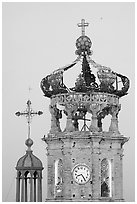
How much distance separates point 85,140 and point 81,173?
168 cm

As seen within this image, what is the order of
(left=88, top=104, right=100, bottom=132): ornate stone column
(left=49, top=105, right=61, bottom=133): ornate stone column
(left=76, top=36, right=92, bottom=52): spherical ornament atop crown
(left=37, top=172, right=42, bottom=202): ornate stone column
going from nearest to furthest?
(left=88, top=104, right=100, bottom=132): ornate stone column → (left=37, top=172, right=42, bottom=202): ornate stone column → (left=76, top=36, right=92, bottom=52): spherical ornament atop crown → (left=49, top=105, right=61, bottom=133): ornate stone column

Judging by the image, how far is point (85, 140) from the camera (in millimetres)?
38375

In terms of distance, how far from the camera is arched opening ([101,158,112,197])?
1531 inches

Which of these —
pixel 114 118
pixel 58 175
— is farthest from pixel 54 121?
pixel 114 118

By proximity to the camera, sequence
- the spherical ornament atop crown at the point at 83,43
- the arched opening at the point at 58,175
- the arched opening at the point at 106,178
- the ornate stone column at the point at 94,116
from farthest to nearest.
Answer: the spherical ornament atop crown at the point at 83,43 < the arched opening at the point at 58,175 < the arched opening at the point at 106,178 < the ornate stone column at the point at 94,116

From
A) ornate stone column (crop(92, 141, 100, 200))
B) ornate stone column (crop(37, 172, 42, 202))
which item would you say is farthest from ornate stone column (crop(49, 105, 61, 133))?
ornate stone column (crop(92, 141, 100, 200))

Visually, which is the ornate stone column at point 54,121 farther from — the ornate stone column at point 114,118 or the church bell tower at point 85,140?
the ornate stone column at point 114,118

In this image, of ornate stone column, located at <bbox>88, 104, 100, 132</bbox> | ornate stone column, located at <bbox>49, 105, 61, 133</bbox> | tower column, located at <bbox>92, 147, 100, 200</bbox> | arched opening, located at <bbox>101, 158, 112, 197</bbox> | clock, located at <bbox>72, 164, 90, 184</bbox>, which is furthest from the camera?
ornate stone column, located at <bbox>49, 105, 61, 133</bbox>

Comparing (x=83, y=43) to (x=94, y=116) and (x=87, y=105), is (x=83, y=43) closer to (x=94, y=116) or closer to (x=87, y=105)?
(x=87, y=105)

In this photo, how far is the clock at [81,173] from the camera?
3816 cm

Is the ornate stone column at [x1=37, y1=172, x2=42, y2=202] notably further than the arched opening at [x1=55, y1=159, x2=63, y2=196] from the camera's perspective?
Yes

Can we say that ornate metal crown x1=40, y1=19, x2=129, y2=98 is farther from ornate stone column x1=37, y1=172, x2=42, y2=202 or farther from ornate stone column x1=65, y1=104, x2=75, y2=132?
ornate stone column x1=37, y1=172, x2=42, y2=202

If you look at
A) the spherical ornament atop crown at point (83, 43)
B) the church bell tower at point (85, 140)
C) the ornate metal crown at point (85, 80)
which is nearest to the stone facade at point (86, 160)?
the church bell tower at point (85, 140)

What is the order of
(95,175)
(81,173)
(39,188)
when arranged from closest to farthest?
(95,175)
(81,173)
(39,188)
